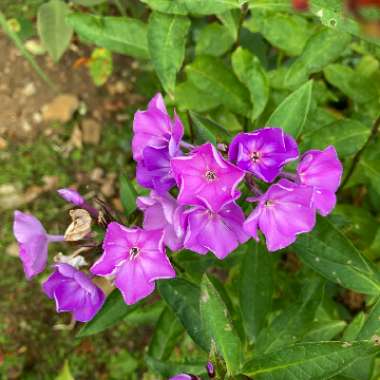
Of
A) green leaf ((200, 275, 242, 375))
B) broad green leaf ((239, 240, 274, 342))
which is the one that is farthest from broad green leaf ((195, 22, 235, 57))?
green leaf ((200, 275, 242, 375))

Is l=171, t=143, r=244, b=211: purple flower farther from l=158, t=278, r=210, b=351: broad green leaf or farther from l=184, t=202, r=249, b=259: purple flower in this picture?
l=158, t=278, r=210, b=351: broad green leaf

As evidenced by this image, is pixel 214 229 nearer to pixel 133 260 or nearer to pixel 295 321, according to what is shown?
pixel 133 260

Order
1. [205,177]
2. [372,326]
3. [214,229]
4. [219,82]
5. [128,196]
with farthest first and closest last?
[219,82]
[128,196]
[372,326]
[214,229]
[205,177]

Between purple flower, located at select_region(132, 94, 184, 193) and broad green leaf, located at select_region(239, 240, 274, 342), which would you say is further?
broad green leaf, located at select_region(239, 240, 274, 342)

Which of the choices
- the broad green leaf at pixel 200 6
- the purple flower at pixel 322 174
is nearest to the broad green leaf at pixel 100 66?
the broad green leaf at pixel 200 6

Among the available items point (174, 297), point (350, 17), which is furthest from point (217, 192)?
point (350, 17)

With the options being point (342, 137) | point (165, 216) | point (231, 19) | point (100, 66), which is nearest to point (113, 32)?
point (231, 19)

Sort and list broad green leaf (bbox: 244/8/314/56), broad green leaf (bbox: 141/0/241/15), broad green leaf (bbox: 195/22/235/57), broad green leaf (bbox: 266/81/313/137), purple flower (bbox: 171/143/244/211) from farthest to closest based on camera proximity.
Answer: broad green leaf (bbox: 195/22/235/57)
broad green leaf (bbox: 244/8/314/56)
broad green leaf (bbox: 141/0/241/15)
broad green leaf (bbox: 266/81/313/137)
purple flower (bbox: 171/143/244/211)
